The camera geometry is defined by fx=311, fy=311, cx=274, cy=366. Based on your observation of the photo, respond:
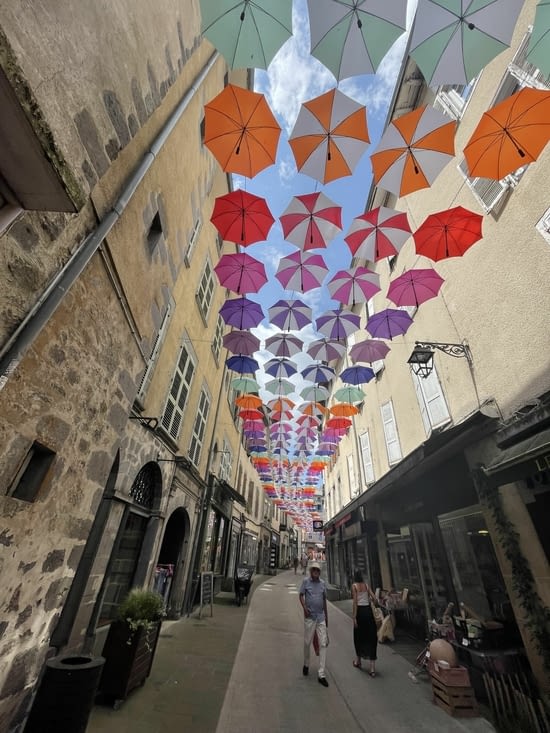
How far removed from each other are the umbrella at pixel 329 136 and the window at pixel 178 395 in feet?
17.4

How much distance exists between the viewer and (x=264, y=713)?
3779 millimetres

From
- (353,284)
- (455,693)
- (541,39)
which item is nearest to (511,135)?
(541,39)

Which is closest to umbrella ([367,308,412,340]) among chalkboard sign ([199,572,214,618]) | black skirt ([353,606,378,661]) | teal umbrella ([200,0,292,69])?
teal umbrella ([200,0,292,69])

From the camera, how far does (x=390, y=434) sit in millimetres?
10406

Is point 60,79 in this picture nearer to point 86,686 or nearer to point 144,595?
point 86,686

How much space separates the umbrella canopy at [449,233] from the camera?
589 centimetres

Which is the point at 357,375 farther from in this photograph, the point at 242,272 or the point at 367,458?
the point at 242,272

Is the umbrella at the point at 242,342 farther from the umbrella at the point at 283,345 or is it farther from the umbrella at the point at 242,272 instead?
the umbrella at the point at 242,272

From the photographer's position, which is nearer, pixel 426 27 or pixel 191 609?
pixel 426 27

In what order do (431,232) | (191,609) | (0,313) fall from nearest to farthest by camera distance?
1. (0,313)
2. (431,232)
3. (191,609)

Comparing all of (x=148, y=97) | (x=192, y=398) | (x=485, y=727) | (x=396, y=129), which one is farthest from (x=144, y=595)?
(x=396, y=129)

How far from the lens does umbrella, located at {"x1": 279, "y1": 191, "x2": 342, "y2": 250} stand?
661cm

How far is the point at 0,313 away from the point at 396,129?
625 centimetres

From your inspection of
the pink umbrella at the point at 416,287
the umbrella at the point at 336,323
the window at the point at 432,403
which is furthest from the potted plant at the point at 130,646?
the pink umbrella at the point at 416,287
